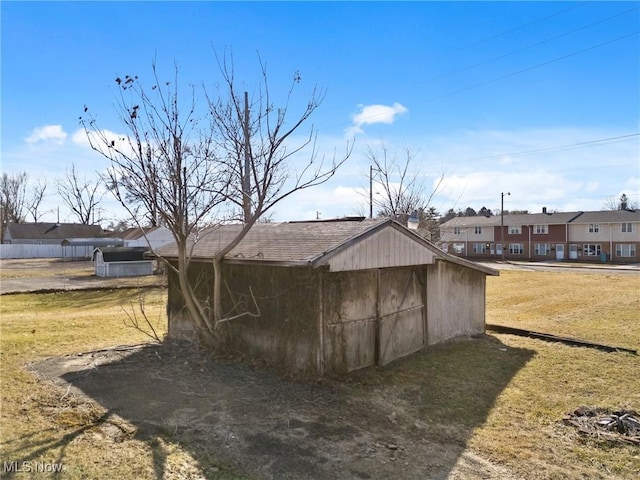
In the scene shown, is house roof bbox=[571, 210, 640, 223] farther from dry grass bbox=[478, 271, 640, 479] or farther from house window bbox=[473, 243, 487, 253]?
dry grass bbox=[478, 271, 640, 479]

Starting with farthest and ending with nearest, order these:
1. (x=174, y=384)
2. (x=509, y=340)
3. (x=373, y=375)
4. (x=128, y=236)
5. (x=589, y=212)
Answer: (x=128, y=236) < (x=589, y=212) < (x=509, y=340) < (x=373, y=375) < (x=174, y=384)

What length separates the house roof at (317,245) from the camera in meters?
7.60

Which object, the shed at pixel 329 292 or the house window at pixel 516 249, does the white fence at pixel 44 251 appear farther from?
the shed at pixel 329 292

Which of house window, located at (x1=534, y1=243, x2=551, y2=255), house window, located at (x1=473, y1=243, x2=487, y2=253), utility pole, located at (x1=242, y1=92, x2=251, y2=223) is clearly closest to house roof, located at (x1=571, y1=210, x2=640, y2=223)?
house window, located at (x1=534, y1=243, x2=551, y2=255)

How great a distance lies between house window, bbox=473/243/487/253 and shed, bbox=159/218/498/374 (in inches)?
1823

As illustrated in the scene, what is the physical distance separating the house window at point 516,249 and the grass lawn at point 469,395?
38.0 meters

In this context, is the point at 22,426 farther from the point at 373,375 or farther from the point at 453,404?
the point at 453,404

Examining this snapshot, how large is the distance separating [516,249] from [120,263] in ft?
136

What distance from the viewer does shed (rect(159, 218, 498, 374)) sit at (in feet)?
25.9

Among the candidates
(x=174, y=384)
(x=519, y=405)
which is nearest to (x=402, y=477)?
(x=519, y=405)

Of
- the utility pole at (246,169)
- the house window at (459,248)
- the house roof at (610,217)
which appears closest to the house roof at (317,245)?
the utility pole at (246,169)

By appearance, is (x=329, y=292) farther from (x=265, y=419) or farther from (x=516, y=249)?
(x=516, y=249)

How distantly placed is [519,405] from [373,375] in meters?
Result: 2.46

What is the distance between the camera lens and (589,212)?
48.7m
